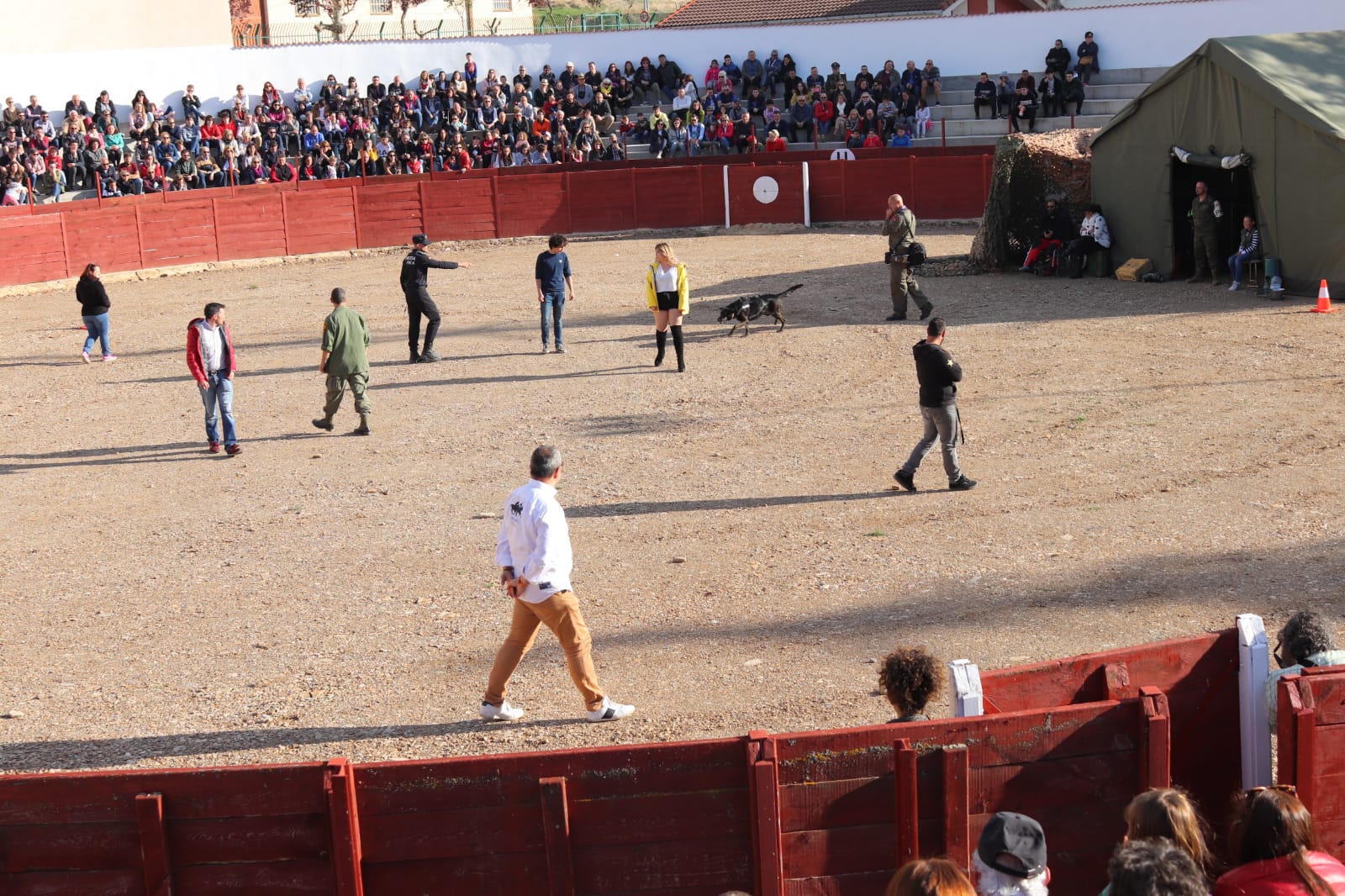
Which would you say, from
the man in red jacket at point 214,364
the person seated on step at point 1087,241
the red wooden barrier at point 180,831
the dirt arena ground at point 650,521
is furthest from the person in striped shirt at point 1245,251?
the red wooden barrier at point 180,831

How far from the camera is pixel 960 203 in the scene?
31078mm

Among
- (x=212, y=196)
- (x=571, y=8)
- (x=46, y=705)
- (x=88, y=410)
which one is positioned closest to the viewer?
(x=46, y=705)

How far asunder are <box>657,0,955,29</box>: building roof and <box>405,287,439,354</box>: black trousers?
88.4 feet

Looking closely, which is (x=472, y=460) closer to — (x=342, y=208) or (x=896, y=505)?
(x=896, y=505)

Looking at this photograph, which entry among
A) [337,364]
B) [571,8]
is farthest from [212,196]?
[571,8]

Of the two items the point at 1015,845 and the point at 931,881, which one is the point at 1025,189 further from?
the point at 931,881

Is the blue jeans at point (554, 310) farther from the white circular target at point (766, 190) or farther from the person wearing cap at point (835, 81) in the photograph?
the person wearing cap at point (835, 81)

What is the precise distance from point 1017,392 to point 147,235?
1974cm

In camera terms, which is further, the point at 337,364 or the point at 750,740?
the point at 337,364

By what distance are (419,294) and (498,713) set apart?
10.7 meters

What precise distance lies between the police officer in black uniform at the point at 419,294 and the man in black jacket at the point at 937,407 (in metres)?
7.60

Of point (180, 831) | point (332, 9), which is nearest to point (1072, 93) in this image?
point (332, 9)

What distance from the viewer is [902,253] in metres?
19.1

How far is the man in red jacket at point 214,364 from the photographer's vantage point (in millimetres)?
13938
